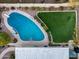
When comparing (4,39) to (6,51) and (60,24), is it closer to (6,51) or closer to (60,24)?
(6,51)

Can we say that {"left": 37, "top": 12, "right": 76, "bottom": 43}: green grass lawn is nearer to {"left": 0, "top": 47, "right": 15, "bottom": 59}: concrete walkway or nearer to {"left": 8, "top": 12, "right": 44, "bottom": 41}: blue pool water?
{"left": 8, "top": 12, "right": 44, "bottom": 41}: blue pool water

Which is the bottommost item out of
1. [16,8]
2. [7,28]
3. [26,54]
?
[26,54]

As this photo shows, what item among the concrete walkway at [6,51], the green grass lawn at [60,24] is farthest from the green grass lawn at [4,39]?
the green grass lawn at [60,24]

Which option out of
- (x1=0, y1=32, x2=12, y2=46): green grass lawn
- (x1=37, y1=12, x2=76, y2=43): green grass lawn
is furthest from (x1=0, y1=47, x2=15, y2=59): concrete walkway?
(x1=37, y1=12, x2=76, y2=43): green grass lawn

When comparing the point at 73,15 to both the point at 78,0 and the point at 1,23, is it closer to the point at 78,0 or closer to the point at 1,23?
the point at 78,0

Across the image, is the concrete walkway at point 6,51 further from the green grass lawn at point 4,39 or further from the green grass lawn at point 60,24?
the green grass lawn at point 60,24

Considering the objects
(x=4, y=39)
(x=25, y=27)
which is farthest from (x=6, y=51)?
(x=25, y=27)

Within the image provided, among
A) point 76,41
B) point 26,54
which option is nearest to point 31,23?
point 26,54
